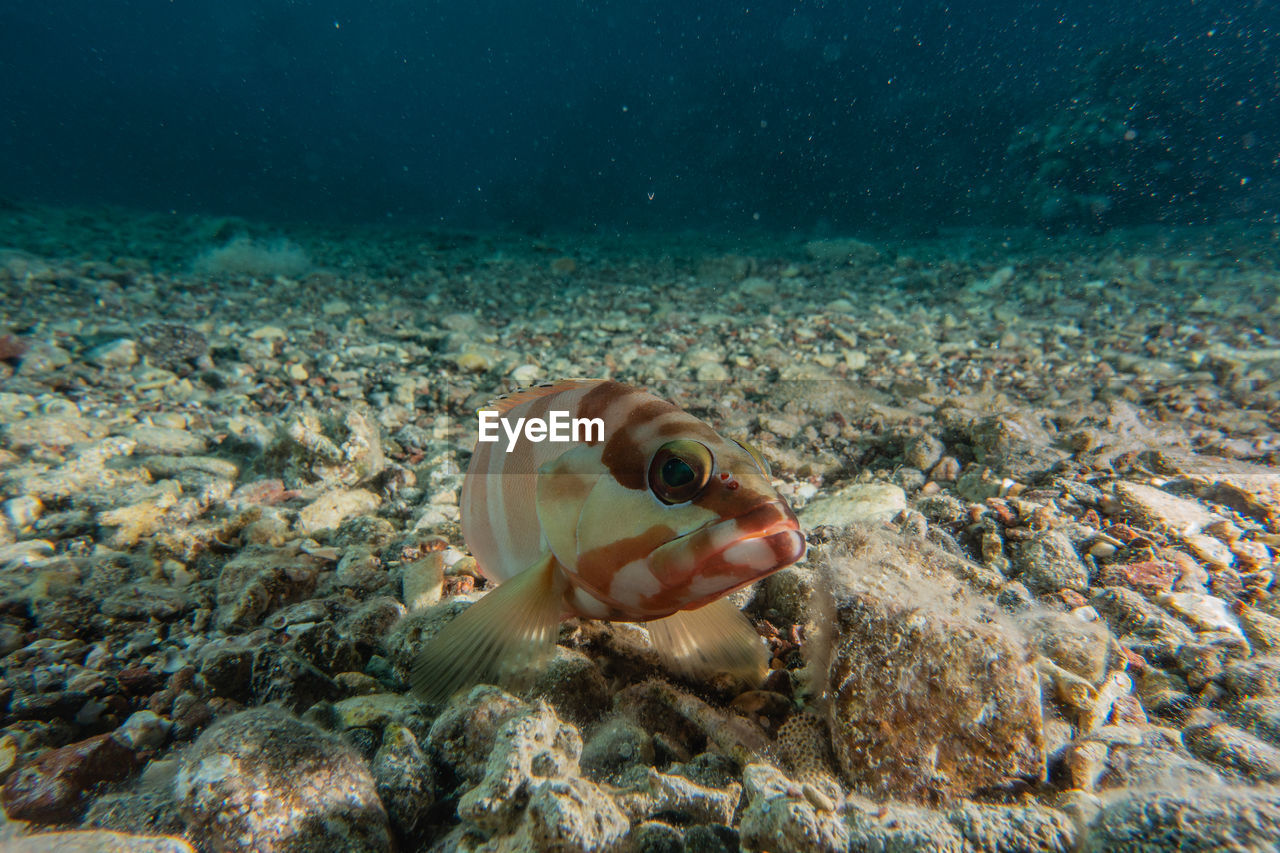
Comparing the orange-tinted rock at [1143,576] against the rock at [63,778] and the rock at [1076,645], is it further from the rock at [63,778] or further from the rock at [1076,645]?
the rock at [63,778]

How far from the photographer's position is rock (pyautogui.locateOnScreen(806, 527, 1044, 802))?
1.20 meters

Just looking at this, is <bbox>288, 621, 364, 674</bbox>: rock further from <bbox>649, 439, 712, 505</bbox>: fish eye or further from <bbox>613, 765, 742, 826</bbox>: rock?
<bbox>649, 439, 712, 505</bbox>: fish eye

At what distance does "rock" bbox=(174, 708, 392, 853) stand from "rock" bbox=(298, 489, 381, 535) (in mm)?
1659

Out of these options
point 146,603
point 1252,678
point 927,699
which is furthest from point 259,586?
point 1252,678

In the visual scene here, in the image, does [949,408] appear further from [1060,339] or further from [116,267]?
[116,267]

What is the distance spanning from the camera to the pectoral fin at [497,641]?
157 centimetres

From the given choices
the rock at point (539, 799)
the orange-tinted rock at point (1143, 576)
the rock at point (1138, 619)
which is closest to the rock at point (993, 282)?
the orange-tinted rock at point (1143, 576)

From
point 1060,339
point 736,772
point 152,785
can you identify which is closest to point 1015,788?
point 736,772

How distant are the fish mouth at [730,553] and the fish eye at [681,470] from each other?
0.11m

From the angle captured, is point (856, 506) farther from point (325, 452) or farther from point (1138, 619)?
point (325, 452)

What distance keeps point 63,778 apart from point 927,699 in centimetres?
208

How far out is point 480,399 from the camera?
458 centimetres

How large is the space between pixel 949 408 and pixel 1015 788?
10.2 ft

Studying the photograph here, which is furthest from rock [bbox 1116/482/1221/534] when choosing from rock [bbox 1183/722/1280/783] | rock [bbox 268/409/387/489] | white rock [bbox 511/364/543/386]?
white rock [bbox 511/364/543/386]
